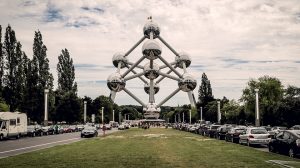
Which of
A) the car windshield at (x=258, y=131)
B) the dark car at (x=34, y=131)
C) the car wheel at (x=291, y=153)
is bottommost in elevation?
the dark car at (x=34, y=131)

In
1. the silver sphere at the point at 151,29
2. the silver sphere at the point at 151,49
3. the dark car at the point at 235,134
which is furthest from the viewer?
the silver sphere at the point at 151,29

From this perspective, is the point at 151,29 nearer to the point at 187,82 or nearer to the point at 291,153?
the point at 187,82

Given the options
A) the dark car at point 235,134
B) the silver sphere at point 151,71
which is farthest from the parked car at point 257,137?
the silver sphere at point 151,71

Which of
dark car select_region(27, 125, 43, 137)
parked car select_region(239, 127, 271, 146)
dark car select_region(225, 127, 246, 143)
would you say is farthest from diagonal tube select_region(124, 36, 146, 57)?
parked car select_region(239, 127, 271, 146)

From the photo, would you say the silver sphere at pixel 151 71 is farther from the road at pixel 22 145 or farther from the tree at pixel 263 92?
the road at pixel 22 145

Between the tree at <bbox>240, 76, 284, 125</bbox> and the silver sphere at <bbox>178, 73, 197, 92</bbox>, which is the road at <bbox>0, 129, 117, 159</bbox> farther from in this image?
the silver sphere at <bbox>178, 73, 197, 92</bbox>

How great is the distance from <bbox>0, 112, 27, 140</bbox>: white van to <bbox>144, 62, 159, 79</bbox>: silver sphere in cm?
6934

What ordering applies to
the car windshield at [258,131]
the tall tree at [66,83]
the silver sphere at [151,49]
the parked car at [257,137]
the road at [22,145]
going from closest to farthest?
the road at [22,145] → the parked car at [257,137] → the car windshield at [258,131] → the tall tree at [66,83] → the silver sphere at [151,49]

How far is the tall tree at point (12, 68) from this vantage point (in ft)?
223

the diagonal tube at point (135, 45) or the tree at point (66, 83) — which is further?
the diagonal tube at point (135, 45)

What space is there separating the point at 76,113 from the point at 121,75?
1988cm

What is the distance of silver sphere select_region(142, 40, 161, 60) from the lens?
111 meters

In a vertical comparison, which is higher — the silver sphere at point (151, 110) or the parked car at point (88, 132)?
the silver sphere at point (151, 110)

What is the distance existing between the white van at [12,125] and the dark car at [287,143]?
29217 mm
